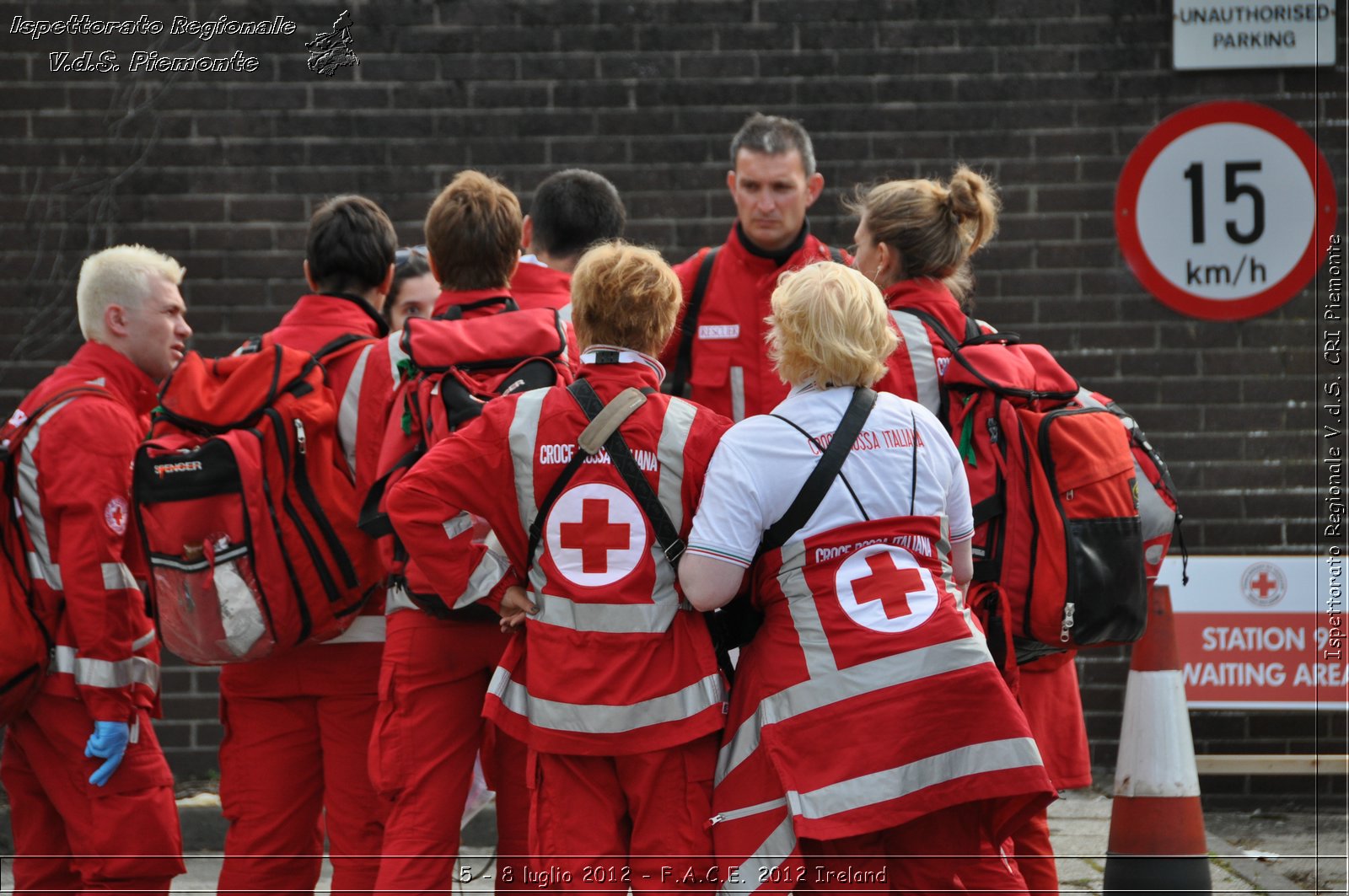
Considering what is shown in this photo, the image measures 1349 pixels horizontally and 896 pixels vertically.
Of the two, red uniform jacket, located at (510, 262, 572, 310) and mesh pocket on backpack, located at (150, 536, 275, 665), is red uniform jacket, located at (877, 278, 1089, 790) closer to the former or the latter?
red uniform jacket, located at (510, 262, 572, 310)

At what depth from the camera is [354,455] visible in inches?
161

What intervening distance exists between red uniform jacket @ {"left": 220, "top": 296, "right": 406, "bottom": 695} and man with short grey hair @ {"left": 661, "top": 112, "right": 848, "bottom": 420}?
1.04 m

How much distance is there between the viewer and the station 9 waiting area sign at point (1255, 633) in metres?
5.95

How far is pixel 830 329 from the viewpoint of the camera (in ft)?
10.6

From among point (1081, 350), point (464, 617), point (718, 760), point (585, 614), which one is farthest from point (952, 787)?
point (1081, 350)

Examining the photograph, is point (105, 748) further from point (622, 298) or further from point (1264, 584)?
point (1264, 584)

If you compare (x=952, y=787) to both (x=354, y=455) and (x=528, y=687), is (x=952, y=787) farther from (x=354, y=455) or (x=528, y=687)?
(x=354, y=455)

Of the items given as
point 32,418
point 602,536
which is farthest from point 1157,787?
point 32,418

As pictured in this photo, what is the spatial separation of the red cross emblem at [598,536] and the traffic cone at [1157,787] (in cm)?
252

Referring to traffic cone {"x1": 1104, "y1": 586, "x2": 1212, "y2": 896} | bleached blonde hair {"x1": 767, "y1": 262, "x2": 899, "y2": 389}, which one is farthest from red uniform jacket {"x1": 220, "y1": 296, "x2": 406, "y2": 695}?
traffic cone {"x1": 1104, "y1": 586, "x2": 1212, "y2": 896}

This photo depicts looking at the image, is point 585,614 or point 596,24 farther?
point 596,24

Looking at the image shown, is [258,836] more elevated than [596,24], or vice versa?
[596,24]

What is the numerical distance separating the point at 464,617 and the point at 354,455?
0.71m

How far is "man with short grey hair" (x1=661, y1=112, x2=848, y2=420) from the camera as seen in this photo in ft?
15.0
